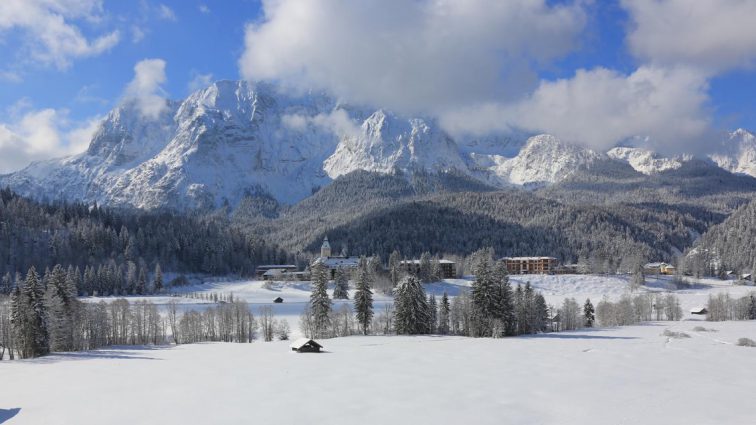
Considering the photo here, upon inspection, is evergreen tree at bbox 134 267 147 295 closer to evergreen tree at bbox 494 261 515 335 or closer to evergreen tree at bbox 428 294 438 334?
evergreen tree at bbox 428 294 438 334

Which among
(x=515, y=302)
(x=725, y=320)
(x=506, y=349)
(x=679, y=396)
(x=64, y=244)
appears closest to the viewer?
(x=679, y=396)

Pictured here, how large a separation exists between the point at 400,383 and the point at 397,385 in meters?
0.98

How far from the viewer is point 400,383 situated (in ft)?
160

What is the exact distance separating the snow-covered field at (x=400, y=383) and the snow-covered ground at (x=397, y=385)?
0.12m

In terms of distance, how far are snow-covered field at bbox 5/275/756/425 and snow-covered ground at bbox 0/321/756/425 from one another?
4.9 inches

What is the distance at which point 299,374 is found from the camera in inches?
2128

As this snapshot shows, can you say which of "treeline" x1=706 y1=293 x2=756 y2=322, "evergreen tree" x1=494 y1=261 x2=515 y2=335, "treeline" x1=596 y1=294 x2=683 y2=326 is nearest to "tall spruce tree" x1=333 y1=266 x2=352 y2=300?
"evergreen tree" x1=494 y1=261 x2=515 y2=335

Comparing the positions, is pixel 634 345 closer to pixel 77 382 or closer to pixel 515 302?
pixel 515 302

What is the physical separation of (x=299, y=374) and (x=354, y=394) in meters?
11.4

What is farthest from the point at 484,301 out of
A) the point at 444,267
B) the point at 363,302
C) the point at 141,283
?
the point at 141,283

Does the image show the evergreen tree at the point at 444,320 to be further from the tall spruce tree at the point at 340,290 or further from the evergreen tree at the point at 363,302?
the tall spruce tree at the point at 340,290

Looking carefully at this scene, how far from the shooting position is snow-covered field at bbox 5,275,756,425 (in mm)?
38125

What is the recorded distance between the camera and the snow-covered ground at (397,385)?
37938 mm

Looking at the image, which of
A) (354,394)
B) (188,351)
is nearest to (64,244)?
(188,351)
